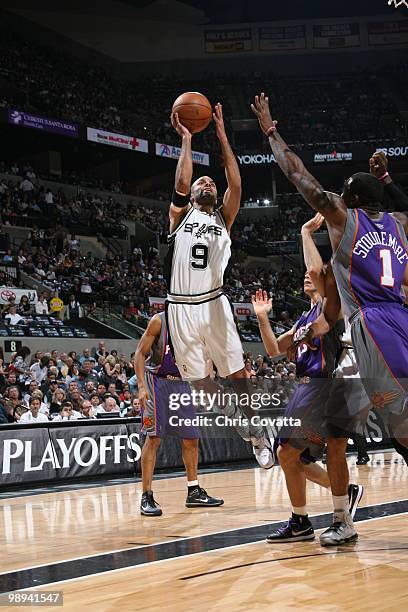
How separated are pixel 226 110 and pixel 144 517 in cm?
2747

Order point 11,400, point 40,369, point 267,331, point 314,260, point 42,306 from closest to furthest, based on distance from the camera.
A: point 314,260
point 267,331
point 11,400
point 40,369
point 42,306

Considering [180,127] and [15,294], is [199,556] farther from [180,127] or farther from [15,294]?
[15,294]

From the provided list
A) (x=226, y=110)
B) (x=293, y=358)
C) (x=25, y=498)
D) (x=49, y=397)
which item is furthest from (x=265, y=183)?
(x=293, y=358)

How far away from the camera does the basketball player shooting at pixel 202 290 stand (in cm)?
551

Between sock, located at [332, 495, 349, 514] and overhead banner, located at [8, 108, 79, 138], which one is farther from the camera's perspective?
overhead banner, located at [8, 108, 79, 138]

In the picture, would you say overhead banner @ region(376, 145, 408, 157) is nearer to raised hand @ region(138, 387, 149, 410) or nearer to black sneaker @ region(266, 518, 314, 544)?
raised hand @ region(138, 387, 149, 410)

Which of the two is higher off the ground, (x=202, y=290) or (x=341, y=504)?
(x=202, y=290)

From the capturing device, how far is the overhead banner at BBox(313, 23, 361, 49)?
Answer: 3541cm

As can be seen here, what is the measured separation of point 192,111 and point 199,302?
4.32 feet

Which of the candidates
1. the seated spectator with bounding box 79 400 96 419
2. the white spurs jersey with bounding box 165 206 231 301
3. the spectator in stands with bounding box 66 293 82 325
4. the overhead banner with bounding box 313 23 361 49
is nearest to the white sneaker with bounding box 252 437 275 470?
the white spurs jersey with bounding box 165 206 231 301

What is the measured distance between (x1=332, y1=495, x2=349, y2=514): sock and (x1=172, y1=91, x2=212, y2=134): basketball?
8.70 feet

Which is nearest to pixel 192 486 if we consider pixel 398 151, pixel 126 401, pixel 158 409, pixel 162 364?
pixel 158 409

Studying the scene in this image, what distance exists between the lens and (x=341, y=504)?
5363mm

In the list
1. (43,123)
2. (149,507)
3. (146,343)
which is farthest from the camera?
(43,123)
